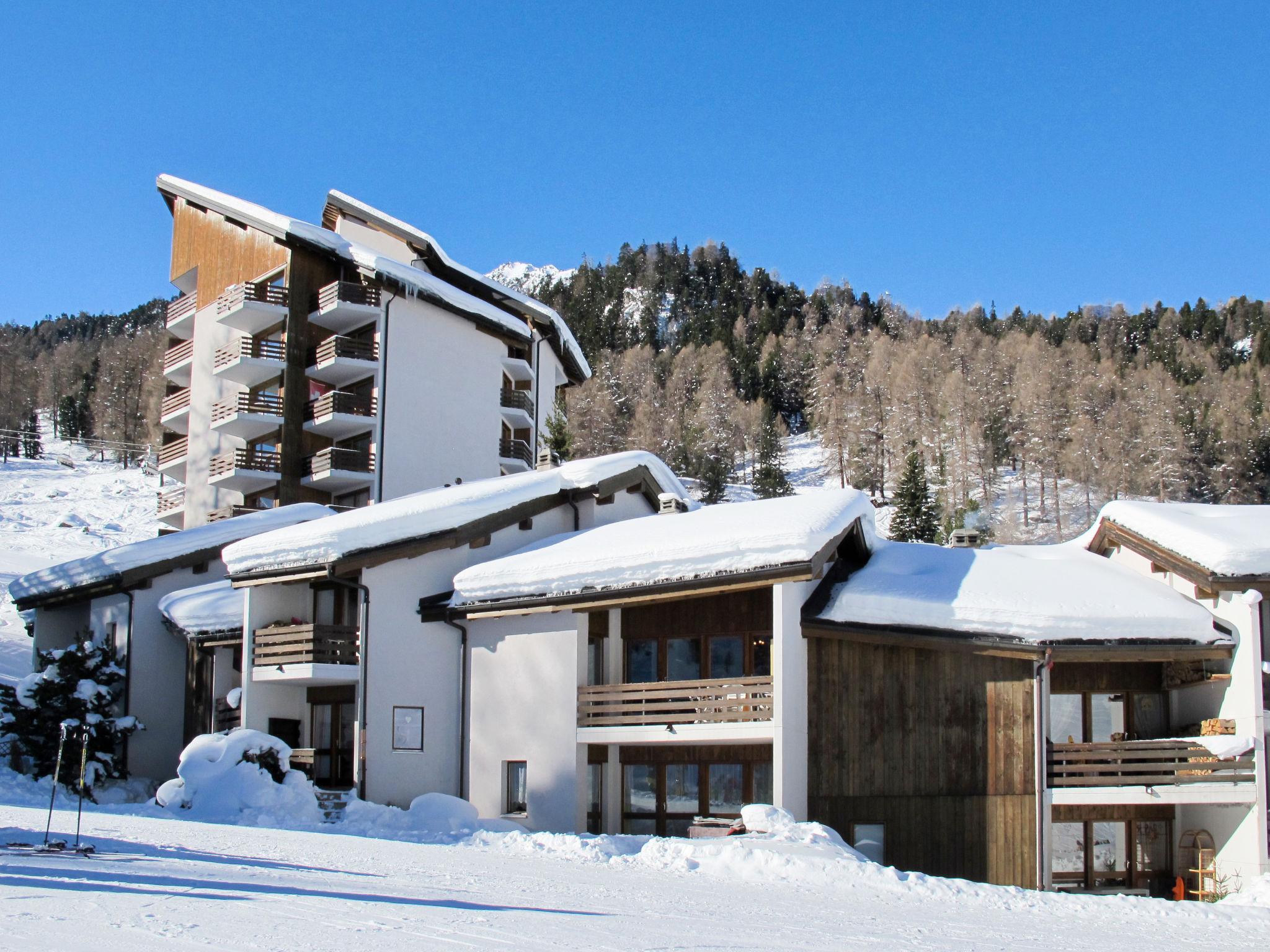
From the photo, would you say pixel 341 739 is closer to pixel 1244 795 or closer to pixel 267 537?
pixel 267 537

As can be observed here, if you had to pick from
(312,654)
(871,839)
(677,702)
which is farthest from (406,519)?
(871,839)

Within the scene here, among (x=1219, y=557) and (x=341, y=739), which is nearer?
(x=1219, y=557)

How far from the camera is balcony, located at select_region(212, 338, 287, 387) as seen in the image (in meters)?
42.9

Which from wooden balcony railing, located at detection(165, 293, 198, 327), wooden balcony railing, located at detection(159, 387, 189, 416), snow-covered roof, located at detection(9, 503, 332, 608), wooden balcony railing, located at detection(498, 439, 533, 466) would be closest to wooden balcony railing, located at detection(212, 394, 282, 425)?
wooden balcony railing, located at detection(159, 387, 189, 416)

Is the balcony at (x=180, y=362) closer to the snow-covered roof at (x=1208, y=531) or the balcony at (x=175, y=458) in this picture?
the balcony at (x=175, y=458)

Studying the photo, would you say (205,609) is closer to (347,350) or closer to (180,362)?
(347,350)

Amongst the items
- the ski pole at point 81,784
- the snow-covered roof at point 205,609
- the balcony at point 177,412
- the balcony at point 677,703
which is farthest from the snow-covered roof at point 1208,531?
the balcony at point 177,412

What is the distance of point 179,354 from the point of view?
47.8m

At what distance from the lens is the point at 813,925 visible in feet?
39.0

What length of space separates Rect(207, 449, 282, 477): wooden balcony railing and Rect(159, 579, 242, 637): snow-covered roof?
41.9ft

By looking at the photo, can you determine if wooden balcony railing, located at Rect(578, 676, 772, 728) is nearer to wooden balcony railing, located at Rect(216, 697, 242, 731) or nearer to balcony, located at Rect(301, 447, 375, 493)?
wooden balcony railing, located at Rect(216, 697, 242, 731)

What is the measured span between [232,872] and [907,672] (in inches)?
468

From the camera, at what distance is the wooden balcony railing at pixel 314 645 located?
79.3ft

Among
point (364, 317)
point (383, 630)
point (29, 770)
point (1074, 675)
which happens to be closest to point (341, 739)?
point (383, 630)
